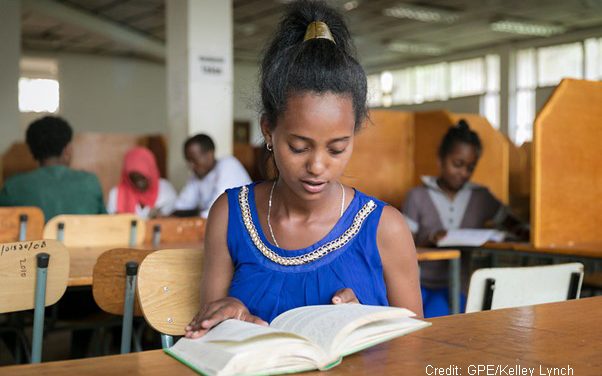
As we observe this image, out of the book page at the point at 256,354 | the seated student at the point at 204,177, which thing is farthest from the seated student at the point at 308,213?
the seated student at the point at 204,177

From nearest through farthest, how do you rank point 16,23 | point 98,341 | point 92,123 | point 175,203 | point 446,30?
point 98,341 → point 175,203 → point 16,23 → point 446,30 → point 92,123

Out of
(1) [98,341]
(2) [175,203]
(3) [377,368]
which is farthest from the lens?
(2) [175,203]

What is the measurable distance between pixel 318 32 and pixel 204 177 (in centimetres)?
368

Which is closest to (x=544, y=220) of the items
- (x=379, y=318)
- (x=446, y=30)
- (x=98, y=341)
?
(x=98, y=341)

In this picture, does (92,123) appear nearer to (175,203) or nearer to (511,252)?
(175,203)

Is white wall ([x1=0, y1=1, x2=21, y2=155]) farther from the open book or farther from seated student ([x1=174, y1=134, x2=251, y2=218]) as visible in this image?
the open book

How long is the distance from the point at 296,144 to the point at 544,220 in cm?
210

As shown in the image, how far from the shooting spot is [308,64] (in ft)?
4.12

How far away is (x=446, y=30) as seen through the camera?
37.4 ft

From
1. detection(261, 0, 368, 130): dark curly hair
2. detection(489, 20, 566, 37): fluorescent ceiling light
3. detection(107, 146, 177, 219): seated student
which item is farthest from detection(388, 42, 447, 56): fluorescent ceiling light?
detection(261, 0, 368, 130): dark curly hair

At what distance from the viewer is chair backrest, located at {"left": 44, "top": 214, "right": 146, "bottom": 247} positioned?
2.85 meters

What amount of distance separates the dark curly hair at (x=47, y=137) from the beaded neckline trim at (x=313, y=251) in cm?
225

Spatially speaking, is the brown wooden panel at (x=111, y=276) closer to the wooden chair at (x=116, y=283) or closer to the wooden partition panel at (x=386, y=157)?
the wooden chair at (x=116, y=283)

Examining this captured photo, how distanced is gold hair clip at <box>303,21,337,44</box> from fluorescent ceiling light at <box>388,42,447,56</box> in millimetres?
11471
